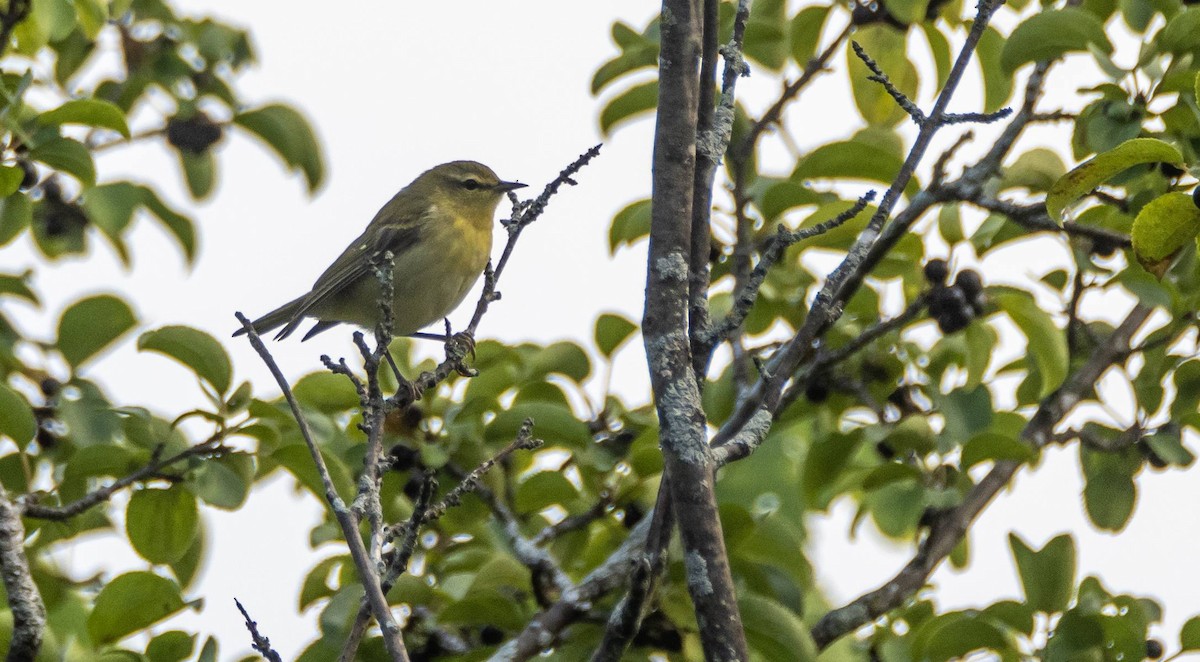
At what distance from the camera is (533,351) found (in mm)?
4984

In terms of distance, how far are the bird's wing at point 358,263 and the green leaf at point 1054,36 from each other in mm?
3179

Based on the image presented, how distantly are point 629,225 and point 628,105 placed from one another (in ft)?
1.62

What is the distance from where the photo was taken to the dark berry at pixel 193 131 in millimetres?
5539

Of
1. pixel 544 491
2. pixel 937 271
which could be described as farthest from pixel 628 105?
pixel 544 491

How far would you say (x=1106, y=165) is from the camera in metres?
2.81

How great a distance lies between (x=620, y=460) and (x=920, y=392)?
1.12 m

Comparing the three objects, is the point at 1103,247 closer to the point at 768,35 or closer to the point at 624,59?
the point at 768,35

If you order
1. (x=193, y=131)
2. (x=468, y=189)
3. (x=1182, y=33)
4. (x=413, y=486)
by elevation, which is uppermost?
(x=468, y=189)

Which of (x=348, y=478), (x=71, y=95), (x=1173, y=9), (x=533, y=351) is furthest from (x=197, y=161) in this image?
(x=1173, y=9)

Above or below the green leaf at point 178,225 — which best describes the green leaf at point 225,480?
below

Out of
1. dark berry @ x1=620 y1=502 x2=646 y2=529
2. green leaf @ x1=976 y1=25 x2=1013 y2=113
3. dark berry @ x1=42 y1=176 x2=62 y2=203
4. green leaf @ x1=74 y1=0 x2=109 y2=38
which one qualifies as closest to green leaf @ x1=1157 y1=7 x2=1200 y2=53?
green leaf @ x1=976 y1=25 x2=1013 y2=113

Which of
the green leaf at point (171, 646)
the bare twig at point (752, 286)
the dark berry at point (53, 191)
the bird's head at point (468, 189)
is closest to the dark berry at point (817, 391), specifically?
the bare twig at point (752, 286)

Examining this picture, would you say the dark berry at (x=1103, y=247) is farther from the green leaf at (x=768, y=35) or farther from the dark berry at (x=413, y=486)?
the dark berry at (x=413, y=486)

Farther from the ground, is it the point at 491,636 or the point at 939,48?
the point at 939,48
